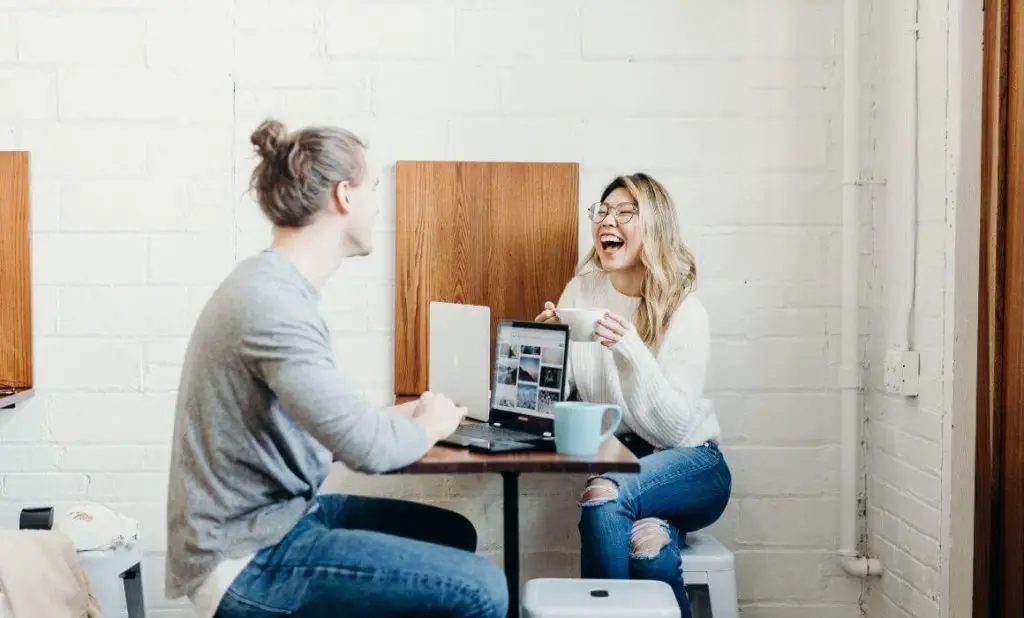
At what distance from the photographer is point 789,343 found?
2799 mm

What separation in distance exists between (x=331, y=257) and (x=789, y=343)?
1.49m

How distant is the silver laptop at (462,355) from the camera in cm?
216

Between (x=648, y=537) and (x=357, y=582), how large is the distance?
0.83 m

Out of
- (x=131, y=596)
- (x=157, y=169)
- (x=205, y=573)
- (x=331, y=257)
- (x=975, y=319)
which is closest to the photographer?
(x=205, y=573)

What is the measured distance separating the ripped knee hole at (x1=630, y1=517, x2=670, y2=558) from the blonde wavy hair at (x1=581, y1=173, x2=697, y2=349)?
1.51 ft

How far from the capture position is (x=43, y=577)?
2.12m

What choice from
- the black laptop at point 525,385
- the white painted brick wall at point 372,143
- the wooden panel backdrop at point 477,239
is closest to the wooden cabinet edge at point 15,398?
the white painted brick wall at point 372,143

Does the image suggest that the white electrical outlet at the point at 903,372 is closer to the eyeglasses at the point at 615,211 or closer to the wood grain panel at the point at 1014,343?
the wood grain panel at the point at 1014,343

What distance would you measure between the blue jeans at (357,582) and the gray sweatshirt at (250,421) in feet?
0.15

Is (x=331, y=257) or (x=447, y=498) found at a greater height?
(x=331, y=257)

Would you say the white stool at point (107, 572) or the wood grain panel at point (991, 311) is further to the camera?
the white stool at point (107, 572)

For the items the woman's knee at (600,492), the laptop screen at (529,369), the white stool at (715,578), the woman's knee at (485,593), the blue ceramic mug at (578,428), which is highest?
the laptop screen at (529,369)

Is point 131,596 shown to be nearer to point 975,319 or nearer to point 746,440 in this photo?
point 746,440

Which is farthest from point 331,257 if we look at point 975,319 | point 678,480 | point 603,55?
point 975,319
